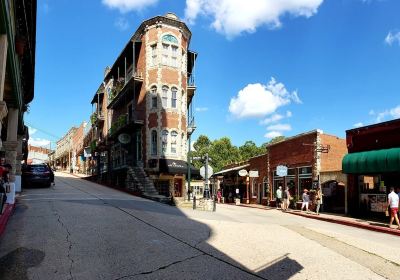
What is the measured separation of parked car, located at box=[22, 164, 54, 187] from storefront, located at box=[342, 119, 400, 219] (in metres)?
18.3

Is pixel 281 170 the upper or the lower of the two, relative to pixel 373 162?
lower

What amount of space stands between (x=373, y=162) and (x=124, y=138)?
2107 cm

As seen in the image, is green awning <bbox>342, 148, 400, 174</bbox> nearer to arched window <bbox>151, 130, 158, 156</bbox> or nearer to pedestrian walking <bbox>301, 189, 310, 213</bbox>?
pedestrian walking <bbox>301, 189, 310, 213</bbox>

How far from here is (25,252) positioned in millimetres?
8750

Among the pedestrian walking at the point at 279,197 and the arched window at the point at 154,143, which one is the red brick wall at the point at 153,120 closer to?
the arched window at the point at 154,143

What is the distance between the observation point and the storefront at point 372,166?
21.2 metres

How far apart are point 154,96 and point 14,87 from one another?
1964 centimetres

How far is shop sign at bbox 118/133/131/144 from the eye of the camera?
119 ft

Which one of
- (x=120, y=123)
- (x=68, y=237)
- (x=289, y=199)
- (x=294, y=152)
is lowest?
(x=289, y=199)

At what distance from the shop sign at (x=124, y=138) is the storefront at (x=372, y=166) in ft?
60.9

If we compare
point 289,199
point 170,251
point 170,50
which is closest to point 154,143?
point 170,50

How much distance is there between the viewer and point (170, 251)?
31.2 ft

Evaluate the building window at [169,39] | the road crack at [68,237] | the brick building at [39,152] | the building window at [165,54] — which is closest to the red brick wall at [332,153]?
the building window at [165,54]

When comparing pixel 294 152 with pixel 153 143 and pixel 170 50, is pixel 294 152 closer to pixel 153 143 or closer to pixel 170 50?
pixel 153 143
